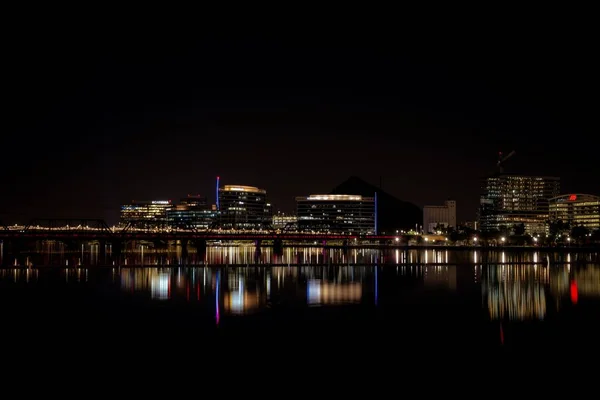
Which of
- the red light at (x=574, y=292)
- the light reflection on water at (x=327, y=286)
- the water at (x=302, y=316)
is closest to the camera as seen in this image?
the water at (x=302, y=316)

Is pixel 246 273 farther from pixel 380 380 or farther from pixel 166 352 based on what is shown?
pixel 380 380

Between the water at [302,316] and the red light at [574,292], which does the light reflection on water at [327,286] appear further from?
the water at [302,316]

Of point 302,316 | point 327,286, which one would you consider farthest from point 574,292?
point 302,316

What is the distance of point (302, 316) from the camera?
91.3ft

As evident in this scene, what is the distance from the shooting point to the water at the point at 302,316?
21031 mm

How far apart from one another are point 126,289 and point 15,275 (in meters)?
17.5

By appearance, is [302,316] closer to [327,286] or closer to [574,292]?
[327,286]

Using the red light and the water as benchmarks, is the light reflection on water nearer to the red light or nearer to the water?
the red light

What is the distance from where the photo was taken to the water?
21.0 metres

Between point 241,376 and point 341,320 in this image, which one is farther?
point 341,320

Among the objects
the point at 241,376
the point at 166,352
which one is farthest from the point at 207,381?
the point at 166,352

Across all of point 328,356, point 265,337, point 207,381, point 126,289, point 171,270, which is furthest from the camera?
point 171,270

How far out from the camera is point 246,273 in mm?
54438

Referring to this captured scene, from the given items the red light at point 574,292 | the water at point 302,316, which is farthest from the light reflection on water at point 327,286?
the water at point 302,316
